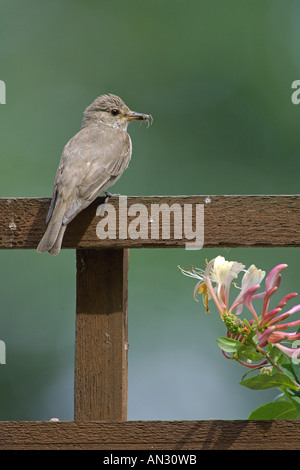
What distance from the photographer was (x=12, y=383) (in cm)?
463

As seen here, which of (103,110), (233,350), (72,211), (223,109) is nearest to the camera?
(233,350)

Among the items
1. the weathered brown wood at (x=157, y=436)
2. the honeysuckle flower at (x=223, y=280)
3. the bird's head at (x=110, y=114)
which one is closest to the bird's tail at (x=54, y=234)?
the honeysuckle flower at (x=223, y=280)

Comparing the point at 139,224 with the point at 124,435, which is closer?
the point at 124,435

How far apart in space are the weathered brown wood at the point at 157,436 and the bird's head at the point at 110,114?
219 cm

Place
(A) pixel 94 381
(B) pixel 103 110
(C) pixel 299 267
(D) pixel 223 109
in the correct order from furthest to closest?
(D) pixel 223 109, (C) pixel 299 267, (B) pixel 103 110, (A) pixel 94 381

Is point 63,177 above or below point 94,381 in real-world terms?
above

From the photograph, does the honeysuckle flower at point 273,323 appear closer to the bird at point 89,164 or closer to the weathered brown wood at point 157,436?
the weathered brown wood at point 157,436

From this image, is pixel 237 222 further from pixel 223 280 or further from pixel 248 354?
pixel 248 354

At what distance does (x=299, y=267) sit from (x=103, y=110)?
1.39 metres

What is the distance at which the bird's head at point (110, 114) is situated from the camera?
379 centimetres

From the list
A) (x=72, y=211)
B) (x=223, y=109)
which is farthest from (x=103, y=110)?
(x=72, y=211)
